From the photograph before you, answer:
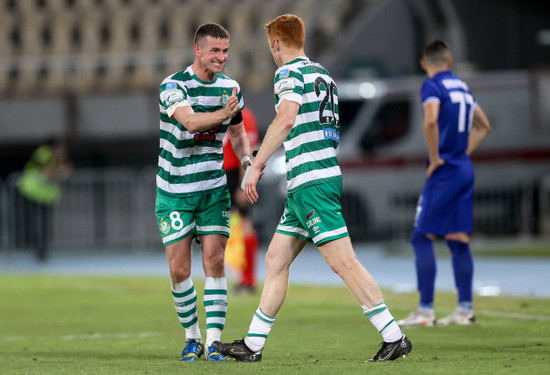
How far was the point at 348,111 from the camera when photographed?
21.8 m

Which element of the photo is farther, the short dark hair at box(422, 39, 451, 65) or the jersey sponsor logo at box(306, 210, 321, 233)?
the short dark hair at box(422, 39, 451, 65)

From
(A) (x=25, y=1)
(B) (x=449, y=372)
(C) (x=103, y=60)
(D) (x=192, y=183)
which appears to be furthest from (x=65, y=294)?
(A) (x=25, y=1)

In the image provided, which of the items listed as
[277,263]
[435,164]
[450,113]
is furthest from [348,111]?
[277,263]

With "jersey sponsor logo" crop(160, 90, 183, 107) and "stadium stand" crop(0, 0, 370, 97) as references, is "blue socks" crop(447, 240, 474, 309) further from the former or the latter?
"stadium stand" crop(0, 0, 370, 97)

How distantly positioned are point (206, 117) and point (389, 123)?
1517cm

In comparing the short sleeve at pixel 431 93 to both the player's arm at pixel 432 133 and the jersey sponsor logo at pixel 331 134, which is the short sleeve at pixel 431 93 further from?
the jersey sponsor logo at pixel 331 134

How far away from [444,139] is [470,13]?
21.4 metres

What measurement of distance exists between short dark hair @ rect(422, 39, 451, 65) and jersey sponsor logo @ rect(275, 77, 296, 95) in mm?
3170

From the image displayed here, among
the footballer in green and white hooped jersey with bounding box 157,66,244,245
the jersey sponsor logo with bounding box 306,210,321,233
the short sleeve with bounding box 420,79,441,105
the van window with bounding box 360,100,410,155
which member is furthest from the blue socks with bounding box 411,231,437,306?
the van window with bounding box 360,100,410,155

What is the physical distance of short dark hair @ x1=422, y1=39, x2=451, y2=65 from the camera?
30.6ft

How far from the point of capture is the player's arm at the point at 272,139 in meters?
6.30

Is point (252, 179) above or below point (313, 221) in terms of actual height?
above

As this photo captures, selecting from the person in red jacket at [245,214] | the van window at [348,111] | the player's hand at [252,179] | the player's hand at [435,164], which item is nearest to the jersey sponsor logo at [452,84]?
the player's hand at [435,164]

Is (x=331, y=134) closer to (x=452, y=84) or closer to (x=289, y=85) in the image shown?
(x=289, y=85)
